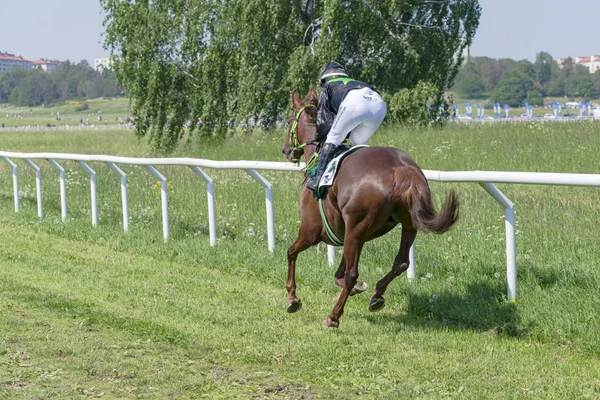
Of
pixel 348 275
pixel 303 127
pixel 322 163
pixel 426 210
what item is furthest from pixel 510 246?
pixel 303 127

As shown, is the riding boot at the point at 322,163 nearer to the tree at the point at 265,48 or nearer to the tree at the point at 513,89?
the tree at the point at 265,48

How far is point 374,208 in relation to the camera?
6336mm

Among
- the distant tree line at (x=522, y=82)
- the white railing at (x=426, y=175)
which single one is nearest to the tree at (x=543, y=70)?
the distant tree line at (x=522, y=82)

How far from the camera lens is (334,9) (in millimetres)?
24594

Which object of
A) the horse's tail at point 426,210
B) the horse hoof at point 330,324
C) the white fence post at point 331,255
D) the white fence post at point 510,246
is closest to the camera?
the horse's tail at point 426,210

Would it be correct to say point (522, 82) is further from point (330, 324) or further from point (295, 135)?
point (330, 324)

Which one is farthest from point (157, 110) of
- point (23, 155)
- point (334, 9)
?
point (23, 155)

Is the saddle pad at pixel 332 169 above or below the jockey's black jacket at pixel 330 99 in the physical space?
below

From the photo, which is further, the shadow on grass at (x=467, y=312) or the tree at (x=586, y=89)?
the tree at (x=586, y=89)

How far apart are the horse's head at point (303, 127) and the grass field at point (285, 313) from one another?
123 cm

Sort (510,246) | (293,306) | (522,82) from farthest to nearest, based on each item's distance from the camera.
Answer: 1. (522,82)
2. (293,306)
3. (510,246)

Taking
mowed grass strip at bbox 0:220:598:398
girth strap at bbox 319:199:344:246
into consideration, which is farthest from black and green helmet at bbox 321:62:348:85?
mowed grass strip at bbox 0:220:598:398

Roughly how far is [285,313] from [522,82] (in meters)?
150

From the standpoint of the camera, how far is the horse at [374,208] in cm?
613
